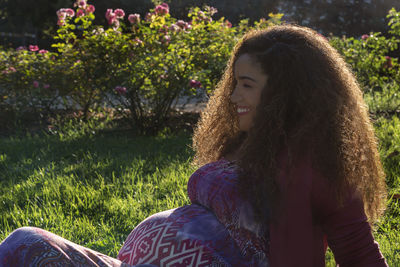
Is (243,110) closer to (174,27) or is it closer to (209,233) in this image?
(209,233)

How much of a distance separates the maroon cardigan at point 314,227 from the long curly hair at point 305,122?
0.11 feet

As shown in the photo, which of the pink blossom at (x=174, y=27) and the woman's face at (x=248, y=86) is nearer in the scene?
the woman's face at (x=248, y=86)

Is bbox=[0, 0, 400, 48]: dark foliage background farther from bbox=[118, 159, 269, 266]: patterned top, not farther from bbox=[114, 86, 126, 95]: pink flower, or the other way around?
bbox=[118, 159, 269, 266]: patterned top

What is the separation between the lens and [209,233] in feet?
5.27

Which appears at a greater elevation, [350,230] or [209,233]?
[350,230]

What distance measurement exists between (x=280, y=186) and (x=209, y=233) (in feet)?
1.00

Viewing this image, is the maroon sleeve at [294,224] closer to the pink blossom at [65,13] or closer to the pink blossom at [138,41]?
the pink blossom at [138,41]

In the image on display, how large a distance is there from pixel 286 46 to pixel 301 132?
0.30 meters

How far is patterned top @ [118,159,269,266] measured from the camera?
155 cm

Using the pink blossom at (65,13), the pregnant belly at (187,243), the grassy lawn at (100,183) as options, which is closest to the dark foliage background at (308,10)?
the pink blossom at (65,13)

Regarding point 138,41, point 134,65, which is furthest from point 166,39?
point 134,65

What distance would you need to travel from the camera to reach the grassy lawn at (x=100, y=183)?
309 cm

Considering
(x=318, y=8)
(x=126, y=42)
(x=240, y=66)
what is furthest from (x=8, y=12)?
(x=240, y=66)

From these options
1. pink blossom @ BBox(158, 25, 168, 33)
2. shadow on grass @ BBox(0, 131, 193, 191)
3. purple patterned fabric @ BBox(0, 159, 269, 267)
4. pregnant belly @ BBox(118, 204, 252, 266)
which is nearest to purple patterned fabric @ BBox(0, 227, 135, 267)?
purple patterned fabric @ BBox(0, 159, 269, 267)
